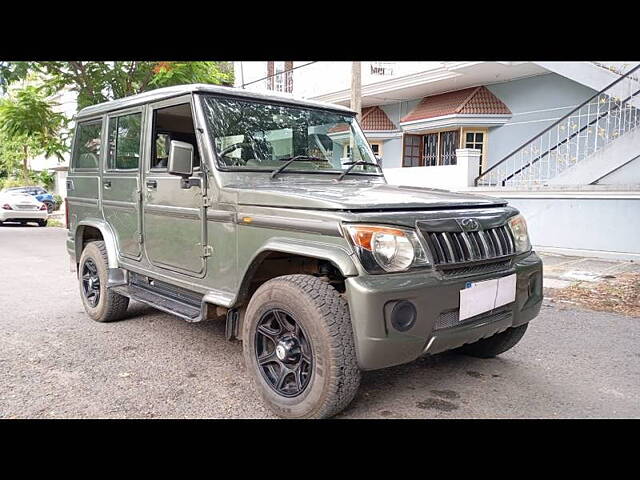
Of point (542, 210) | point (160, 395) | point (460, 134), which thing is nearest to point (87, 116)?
point (160, 395)

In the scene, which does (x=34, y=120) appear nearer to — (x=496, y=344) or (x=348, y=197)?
(x=348, y=197)

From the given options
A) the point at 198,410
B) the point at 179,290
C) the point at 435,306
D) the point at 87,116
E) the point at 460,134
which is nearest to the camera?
the point at 435,306

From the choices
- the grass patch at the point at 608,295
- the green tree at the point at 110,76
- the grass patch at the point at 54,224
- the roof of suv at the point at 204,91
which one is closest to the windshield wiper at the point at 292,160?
the roof of suv at the point at 204,91

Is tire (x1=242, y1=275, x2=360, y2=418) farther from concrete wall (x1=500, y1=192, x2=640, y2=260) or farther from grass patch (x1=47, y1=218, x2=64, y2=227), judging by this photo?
grass patch (x1=47, y1=218, x2=64, y2=227)

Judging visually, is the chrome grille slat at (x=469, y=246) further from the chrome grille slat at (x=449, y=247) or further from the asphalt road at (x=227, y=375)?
the asphalt road at (x=227, y=375)

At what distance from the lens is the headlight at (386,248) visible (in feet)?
9.12

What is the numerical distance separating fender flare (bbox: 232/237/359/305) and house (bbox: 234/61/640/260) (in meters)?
7.86

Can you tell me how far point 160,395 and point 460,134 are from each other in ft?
41.9

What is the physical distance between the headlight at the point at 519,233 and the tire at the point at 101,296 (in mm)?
3678

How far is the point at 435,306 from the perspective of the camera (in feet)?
9.41

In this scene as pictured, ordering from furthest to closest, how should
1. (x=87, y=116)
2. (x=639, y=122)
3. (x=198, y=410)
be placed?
(x=639, y=122) → (x=87, y=116) → (x=198, y=410)

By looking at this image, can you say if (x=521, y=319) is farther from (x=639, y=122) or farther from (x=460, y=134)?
(x=460, y=134)

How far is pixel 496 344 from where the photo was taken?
399 cm

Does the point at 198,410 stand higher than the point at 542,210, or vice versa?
the point at 542,210
